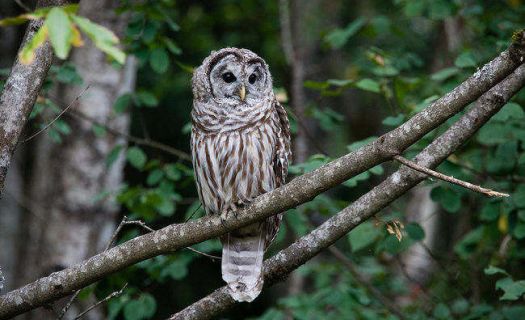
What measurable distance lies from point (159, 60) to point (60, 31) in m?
2.74

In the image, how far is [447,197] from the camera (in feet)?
13.0

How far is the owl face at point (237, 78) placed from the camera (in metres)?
4.06

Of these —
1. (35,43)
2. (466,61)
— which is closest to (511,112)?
(466,61)

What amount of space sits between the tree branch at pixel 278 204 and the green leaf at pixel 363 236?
1.00 m

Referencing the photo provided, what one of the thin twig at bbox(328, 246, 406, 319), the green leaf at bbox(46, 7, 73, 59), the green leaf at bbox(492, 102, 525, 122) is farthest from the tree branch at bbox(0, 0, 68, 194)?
the thin twig at bbox(328, 246, 406, 319)

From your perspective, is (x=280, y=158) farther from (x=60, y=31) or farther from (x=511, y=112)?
(x=60, y=31)

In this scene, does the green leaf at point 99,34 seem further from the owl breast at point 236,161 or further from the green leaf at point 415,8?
the green leaf at point 415,8

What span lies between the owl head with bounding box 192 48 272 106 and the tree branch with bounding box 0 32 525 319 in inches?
45.4

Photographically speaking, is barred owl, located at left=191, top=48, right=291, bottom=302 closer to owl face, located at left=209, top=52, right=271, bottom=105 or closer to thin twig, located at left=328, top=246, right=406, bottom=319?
owl face, located at left=209, top=52, right=271, bottom=105

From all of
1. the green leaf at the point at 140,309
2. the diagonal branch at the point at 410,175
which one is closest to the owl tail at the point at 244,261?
the diagonal branch at the point at 410,175

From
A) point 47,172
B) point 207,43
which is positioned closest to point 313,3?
point 207,43

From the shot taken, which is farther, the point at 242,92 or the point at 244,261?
the point at 242,92

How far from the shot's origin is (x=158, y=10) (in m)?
4.51

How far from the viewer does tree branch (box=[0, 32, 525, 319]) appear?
8.72 feet
